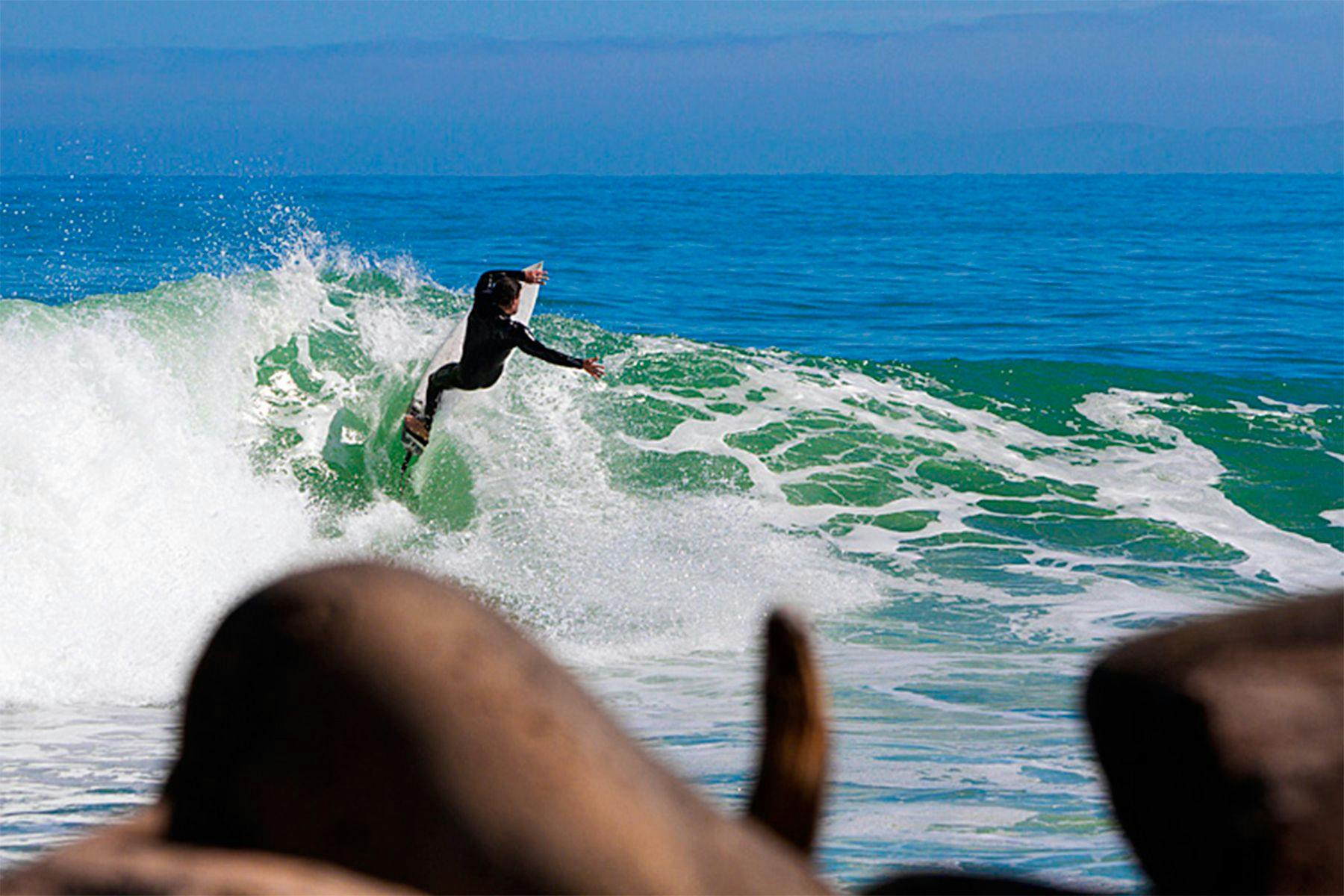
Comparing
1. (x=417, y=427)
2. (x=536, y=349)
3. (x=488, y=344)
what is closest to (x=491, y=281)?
(x=488, y=344)

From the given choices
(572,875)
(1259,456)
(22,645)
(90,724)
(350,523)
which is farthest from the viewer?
(1259,456)

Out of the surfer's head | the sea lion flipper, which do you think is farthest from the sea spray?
the sea lion flipper

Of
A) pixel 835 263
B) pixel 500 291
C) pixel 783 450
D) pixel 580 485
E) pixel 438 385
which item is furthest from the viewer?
pixel 835 263

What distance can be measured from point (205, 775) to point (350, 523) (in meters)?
11.7

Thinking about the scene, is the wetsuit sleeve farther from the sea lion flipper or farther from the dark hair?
the sea lion flipper

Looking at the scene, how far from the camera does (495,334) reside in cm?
1123

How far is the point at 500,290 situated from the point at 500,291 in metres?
0.01

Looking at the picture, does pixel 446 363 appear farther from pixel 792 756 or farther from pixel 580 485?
pixel 792 756

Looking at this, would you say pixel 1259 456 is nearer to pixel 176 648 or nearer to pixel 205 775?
pixel 176 648

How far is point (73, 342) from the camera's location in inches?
507

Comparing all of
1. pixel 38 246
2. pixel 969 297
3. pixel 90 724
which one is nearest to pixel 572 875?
pixel 90 724

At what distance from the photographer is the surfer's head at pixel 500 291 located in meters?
10.9

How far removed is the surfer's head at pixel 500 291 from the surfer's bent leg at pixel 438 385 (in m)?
1.34

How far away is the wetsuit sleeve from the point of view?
1014 centimetres
